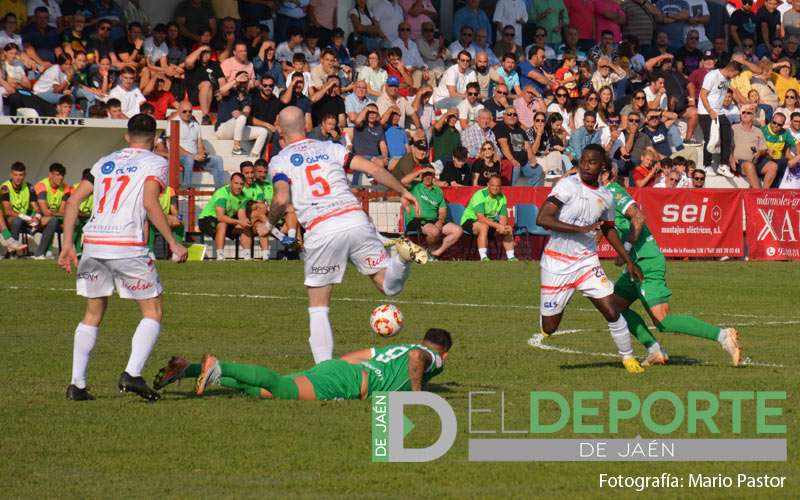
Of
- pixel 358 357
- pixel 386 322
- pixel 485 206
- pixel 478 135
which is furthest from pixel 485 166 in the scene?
pixel 358 357

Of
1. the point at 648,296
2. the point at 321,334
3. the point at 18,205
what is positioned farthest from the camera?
the point at 18,205

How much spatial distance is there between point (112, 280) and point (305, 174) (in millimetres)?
1635

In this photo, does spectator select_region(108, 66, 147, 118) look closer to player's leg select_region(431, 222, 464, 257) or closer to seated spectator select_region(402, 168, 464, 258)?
seated spectator select_region(402, 168, 464, 258)

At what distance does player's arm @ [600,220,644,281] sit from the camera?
1219 cm

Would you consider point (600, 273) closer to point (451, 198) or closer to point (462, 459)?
point (462, 459)

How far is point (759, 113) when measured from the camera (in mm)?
31375

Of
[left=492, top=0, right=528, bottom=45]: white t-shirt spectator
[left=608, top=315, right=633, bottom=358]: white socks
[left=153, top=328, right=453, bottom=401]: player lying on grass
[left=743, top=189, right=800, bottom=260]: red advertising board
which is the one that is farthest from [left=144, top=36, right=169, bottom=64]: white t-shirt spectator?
[left=153, top=328, right=453, bottom=401]: player lying on grass

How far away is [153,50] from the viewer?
27094 mm

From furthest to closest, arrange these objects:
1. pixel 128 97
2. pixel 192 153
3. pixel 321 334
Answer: pixel 128 97 < pixel 192 153 < pixel 321 334

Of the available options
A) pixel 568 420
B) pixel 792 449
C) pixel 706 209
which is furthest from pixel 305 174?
pixel 706 209

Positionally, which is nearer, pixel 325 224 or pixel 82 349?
pixel 82 349

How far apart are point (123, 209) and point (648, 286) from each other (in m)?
5.01

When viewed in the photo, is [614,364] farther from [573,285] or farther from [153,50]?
[153,50]

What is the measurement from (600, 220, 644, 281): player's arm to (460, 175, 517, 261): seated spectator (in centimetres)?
1291
